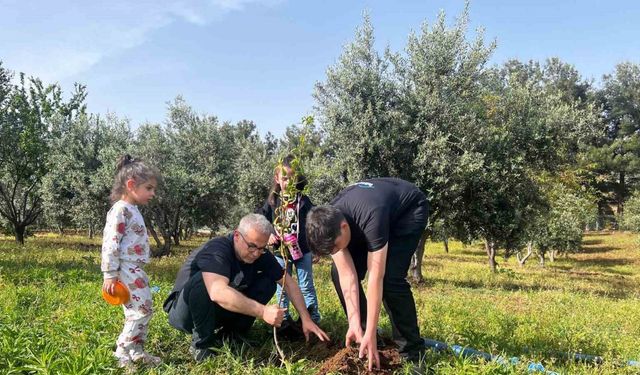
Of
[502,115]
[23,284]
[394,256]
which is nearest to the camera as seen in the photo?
[394,256]

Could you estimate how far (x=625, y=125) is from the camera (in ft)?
157

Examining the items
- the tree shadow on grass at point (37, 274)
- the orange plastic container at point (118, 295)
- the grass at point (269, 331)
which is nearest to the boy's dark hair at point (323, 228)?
the grass at point (269, 331)

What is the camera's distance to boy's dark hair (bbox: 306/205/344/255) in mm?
3406

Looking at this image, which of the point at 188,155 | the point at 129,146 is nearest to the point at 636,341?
the point at 188,155

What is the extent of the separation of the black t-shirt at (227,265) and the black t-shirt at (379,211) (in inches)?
31.6

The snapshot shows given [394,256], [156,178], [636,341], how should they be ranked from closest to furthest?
[394,256] < [156,178] < [636,341]

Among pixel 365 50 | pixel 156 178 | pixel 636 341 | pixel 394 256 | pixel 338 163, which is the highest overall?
pixel 365 50

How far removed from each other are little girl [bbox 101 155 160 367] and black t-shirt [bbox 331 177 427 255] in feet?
5.58

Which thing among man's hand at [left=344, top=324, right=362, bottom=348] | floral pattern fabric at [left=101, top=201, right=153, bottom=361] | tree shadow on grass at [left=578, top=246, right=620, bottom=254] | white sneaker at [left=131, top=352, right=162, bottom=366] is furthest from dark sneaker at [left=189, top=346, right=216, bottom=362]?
tree shadow on grass at [left=578, top=246, right=620, bottom=254]

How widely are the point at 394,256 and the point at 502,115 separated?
33.1 ft

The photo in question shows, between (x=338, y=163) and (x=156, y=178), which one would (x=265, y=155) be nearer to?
(x=338, y=163)

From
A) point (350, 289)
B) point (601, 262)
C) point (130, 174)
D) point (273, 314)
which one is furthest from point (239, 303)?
point (601, 262)

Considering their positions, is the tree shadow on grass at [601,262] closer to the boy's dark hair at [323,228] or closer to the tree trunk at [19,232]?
the boy's dark hair at [323,228]

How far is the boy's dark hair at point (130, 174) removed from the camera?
4.09m
